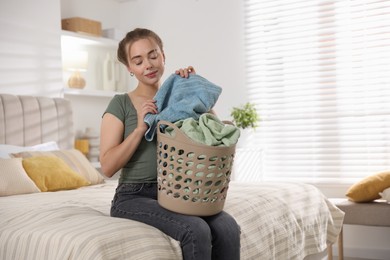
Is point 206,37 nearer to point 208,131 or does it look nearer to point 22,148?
point 22,148

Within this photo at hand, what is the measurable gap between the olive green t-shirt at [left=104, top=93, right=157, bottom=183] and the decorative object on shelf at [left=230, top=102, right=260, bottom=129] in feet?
8.37

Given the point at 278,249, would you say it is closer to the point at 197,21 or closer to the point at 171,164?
the point at 171,164

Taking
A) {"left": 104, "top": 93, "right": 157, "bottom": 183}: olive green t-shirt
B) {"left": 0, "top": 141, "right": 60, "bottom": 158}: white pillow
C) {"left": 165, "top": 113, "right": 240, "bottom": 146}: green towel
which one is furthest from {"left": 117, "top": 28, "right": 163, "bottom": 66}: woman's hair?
{"left": 0, "top": 141, "right": 60, "bottom": 158}: white pillow

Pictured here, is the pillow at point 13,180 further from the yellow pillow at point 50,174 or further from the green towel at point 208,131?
the green towel at point 208,131

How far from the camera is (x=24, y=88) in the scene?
4164 mm

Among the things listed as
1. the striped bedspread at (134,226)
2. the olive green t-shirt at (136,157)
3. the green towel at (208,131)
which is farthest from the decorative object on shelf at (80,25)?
the green towel at (208,131)

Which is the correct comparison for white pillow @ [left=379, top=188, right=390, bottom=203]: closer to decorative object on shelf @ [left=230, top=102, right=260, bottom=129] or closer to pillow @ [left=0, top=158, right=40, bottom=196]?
decorative object on shelf @ [left=230, top=102, right=260, bottom=129]

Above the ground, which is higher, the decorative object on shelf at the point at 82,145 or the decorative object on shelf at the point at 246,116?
the decorative object on shelf at the point at 246,116

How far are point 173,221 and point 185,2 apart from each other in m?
3.71

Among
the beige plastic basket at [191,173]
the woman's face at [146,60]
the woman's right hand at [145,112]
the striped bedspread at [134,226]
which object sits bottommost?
the striped bedspread at [134,226]

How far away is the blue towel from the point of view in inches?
75.1

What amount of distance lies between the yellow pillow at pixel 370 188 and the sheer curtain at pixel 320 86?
62cm

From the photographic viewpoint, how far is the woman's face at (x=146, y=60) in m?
2.09

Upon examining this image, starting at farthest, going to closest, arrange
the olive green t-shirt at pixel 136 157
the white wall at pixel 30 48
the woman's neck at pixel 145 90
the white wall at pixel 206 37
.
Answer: the white wall at pixel 206 37
the white wall at pixel 30 48
the woman's neck at pixel 145 90
the olive green t-shirt at pixel 136 157
